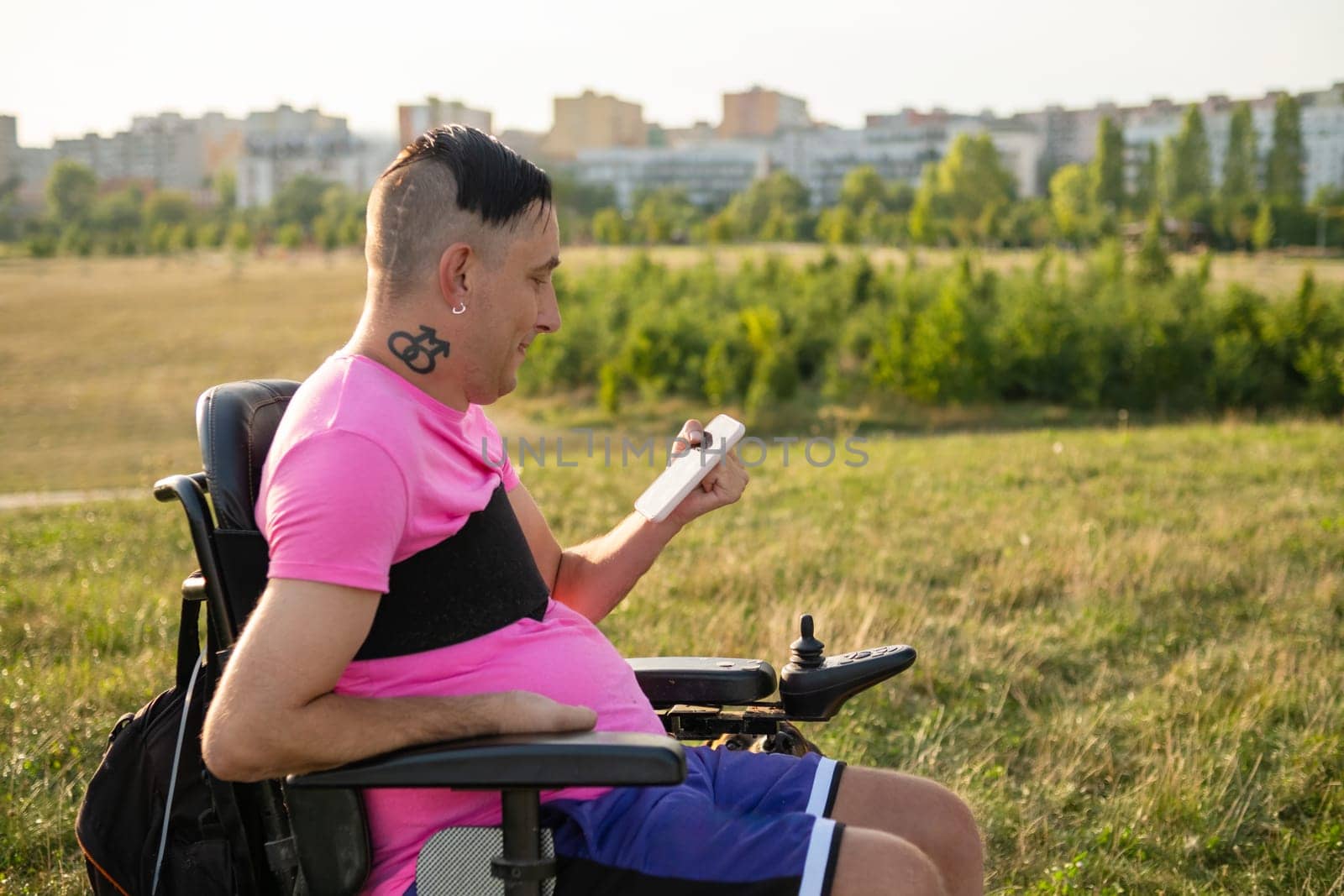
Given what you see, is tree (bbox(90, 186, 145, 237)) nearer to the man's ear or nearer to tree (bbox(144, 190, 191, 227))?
tree (bbox(144, 190, 191, 227))

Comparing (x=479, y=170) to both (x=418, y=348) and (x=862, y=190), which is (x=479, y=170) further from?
(x=862, y=190)

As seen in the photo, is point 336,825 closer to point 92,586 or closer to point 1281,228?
point 92,586

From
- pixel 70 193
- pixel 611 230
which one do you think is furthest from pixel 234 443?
pixel 70 193

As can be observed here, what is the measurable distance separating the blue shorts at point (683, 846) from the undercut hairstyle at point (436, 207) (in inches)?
32.0

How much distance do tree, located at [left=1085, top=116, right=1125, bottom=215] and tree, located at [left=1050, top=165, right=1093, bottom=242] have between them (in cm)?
80

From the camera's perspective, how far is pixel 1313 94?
120m

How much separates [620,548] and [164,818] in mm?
942

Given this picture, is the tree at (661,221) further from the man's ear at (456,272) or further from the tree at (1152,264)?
the man's ear at (456,272)

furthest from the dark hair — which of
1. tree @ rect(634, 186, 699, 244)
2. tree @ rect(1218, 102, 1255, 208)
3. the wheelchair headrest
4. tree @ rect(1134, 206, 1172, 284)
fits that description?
tree @ rect(634, 186, 699, 244)

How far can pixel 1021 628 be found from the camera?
4762mm

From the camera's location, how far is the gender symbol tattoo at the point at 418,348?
183 centimetres

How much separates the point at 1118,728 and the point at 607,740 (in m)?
2.67

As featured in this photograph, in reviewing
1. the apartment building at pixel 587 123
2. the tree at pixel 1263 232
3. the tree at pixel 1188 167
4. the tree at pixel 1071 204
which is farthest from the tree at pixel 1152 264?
the apartment building at pixel 587 123

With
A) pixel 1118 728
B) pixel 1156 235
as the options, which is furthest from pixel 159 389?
pixel 1118 728
